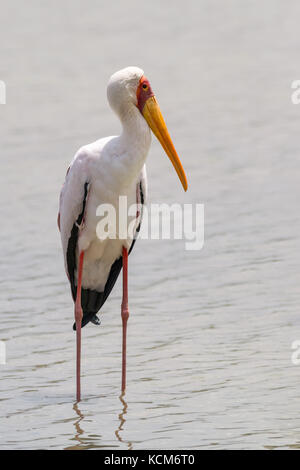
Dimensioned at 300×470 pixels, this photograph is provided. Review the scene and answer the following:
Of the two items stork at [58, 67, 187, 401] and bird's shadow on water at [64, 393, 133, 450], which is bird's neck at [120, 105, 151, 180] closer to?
stork at [58, 67, 187, 401]

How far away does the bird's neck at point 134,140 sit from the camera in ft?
26.6

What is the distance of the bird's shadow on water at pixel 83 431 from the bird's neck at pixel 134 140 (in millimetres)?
1549

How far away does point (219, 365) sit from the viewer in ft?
28.6

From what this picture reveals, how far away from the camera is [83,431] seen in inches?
302

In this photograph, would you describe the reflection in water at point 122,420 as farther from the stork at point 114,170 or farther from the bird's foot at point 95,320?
the bird's foot at point 95,320

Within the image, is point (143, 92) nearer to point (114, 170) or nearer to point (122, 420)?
point (114, 170)

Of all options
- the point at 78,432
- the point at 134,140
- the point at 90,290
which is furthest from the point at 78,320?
the point at 134,140

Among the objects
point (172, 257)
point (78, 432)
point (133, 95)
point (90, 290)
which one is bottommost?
point (78, 432)

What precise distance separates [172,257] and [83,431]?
4086 millimetres

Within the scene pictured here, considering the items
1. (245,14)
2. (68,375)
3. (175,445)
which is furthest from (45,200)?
(245,14)

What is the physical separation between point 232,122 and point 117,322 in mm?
7031

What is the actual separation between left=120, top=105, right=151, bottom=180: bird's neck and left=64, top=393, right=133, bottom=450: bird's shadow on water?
5.08ft

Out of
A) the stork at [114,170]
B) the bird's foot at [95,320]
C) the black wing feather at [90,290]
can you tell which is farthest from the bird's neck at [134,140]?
the bird's foot at [95,320]
